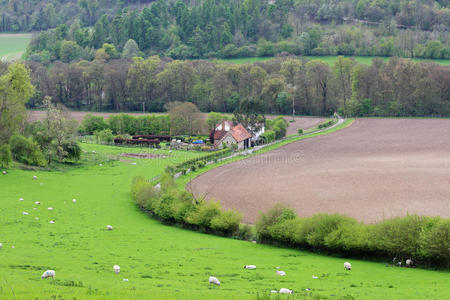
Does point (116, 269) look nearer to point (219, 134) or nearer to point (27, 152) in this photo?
point (27, 152)

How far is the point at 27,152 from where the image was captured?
63.5 meters

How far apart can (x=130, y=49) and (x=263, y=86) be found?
52031mm

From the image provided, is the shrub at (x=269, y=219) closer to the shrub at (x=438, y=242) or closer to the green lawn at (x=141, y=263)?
the green lawn at (x=141, y=263)

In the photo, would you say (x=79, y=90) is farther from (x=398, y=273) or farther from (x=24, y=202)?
(x=398, y=273)

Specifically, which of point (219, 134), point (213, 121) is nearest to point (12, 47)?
point (213, 121)

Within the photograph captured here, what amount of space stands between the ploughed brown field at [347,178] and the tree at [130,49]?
82.4 m

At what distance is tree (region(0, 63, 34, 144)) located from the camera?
65625 millimetres

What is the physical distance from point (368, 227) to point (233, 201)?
18.5 m

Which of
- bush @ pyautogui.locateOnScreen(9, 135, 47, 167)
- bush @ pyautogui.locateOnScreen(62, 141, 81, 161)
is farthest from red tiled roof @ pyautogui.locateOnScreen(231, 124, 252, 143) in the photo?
bush @ pyautogui.locateOnScreen(9, 135, 47, 167)

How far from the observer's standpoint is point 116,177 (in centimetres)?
6206

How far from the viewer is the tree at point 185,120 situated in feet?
305

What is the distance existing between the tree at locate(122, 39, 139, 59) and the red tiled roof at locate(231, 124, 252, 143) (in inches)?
3119

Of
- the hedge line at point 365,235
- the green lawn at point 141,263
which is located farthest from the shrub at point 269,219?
the green lawn at point 141,263

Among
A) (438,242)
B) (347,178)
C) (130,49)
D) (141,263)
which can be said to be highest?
(130,49)
